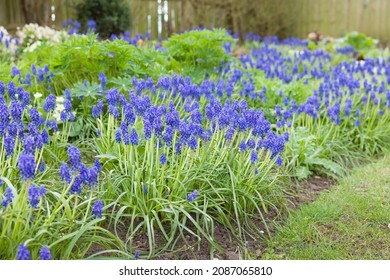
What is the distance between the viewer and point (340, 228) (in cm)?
341

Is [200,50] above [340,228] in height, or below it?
above

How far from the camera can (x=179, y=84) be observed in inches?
174

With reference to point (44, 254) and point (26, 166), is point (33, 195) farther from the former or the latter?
point (44, 254)

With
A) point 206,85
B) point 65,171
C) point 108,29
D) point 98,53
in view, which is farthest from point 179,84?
point 108,29

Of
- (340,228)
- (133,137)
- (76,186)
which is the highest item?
(133,137)

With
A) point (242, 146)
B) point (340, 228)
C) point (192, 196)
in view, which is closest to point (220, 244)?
point (192, 196)

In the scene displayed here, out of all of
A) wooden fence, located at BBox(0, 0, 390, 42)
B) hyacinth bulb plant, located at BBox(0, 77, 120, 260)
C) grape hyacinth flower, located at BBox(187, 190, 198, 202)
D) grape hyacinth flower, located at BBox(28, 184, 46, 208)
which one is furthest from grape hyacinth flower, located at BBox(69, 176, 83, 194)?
wooden fence, located at BBox(0, 0, 390, 42)

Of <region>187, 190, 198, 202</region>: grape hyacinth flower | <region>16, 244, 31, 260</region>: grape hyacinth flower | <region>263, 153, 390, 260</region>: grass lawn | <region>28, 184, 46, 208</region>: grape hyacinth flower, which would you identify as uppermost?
<region>28, 184, 46, 208</region>: grape hyacinth flower

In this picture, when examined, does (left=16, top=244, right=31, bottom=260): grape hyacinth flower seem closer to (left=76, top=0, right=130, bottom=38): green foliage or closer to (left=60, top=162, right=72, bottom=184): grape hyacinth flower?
(left=60, top=162, right=72, bottom=184): grape hyacinth flower

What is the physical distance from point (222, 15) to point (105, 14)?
12.9ft

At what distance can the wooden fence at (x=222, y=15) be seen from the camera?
10.2 meters

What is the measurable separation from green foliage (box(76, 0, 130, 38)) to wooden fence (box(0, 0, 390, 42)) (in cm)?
40

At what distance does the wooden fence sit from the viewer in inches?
400
